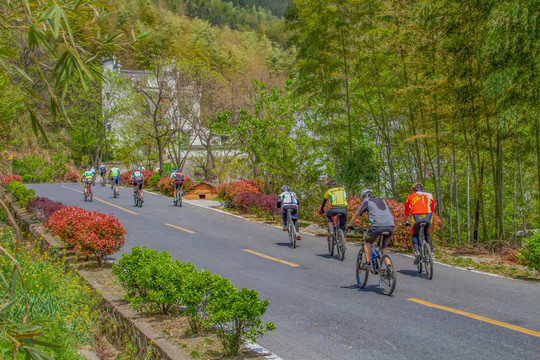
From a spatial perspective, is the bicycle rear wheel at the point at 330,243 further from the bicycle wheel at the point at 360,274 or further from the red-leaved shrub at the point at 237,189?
the red-leaved shrub at the point at 237,189

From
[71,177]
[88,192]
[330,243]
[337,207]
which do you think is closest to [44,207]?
[330,243]

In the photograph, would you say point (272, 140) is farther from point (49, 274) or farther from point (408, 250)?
point (49, 274)

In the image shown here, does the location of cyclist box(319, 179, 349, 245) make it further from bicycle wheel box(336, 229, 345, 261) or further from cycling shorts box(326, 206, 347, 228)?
bicycle wheel box(336, 229, 345, 261)

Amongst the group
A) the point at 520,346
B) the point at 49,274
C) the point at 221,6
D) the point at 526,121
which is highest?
the point at 221,6

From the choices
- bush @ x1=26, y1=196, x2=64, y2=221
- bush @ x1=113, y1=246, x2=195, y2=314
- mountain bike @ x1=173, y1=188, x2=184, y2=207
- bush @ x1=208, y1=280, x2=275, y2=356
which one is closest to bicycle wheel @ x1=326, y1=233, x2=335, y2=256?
bush @ x1=113, y1=246, x2=195, y2=314

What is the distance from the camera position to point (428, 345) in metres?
6.12

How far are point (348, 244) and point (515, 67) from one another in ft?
21.4

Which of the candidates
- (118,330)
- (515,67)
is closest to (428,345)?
(118,330)

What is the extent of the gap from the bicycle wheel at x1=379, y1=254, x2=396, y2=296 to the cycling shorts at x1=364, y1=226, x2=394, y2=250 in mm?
388

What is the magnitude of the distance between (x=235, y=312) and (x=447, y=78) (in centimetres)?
991

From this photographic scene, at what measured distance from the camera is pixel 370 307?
790 cm

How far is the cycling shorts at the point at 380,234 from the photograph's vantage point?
8.90m

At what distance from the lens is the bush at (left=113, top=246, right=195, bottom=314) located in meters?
6.38

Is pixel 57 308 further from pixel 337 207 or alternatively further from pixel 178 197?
pixel 178 197
